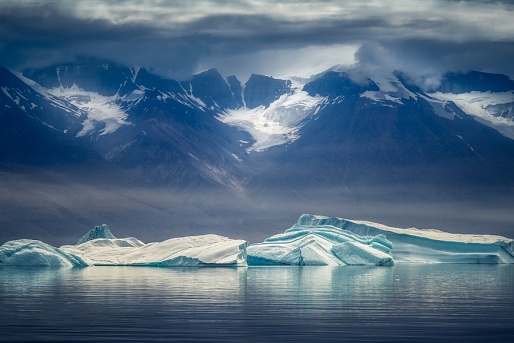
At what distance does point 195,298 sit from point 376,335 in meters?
16.5

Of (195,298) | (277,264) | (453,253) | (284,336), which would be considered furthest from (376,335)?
(453,253)

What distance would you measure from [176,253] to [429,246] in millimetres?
34805

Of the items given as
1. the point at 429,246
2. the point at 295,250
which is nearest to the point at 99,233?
the point at 295,250

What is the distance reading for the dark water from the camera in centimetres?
3712

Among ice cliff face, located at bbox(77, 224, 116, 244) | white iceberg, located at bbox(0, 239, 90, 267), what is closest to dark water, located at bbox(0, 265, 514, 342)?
white iceberg, located at bbox(0, 239, 90, 267)

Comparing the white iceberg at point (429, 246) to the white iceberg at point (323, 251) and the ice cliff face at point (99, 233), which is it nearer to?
the white iceberg at point (323, 251)

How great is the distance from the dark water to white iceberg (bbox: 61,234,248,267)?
2426cm

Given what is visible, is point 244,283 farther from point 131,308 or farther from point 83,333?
point 83,333

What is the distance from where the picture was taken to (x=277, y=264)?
102750mm

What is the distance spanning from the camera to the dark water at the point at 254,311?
37125 millimetres

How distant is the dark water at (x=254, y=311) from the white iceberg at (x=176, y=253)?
955 inches

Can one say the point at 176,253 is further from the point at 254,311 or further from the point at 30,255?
the point at 254,311

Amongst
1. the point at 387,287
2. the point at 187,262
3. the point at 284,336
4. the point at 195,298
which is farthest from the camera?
the point at 187,262

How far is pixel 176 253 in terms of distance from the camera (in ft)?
317
